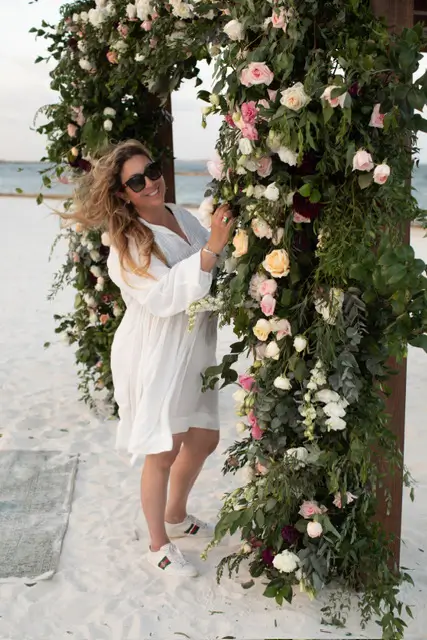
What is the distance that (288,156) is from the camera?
8.29 ft

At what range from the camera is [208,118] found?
2893 millimetres

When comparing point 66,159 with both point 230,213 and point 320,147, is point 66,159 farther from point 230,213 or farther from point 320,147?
point 320,147

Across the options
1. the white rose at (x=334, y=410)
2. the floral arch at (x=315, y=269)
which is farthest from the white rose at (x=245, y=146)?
the white rose at (x=334, y=410)

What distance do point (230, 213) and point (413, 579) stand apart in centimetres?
171

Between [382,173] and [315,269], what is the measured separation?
464 millimetres

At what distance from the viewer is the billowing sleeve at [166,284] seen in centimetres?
292

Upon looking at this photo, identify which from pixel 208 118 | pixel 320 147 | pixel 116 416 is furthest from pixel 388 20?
pixel 116 416

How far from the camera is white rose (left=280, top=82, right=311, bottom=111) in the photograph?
245 centimetres

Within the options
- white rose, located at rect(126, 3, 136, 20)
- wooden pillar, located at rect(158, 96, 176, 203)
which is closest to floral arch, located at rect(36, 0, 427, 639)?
white rose, located at rect(126, 3, 136, 20)

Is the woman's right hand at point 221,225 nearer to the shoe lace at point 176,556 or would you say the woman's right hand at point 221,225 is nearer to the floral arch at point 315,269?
the floral arch at point 315,269

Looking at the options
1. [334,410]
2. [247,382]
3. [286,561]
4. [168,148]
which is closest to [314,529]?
[286,561]

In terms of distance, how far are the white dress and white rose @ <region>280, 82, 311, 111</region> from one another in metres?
0.76

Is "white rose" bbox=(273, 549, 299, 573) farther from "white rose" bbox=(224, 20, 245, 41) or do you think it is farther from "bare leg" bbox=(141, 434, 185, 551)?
"white rose" bbox=(224, 20, 245, 41)

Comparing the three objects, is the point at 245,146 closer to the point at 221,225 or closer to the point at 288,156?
the point at 288,156
